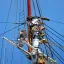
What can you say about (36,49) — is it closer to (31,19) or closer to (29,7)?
(31,19)

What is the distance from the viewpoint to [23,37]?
10.6m

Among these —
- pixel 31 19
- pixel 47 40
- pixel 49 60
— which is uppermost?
pixel 31 19

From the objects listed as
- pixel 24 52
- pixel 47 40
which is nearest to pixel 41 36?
pixel 47 40

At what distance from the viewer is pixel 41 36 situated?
33.8 feet

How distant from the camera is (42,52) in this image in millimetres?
10273

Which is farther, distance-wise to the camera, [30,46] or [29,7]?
[29,7]

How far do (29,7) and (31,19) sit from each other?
855 mm

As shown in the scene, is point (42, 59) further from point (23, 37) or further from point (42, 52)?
point (23, 37)

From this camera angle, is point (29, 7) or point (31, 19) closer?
point (31, 19)

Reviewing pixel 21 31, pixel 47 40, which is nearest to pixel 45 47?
pixel 47 40

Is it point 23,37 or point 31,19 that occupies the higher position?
point 31,19

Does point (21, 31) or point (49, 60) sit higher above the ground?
point (21, 31)

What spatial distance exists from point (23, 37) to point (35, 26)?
660 mm

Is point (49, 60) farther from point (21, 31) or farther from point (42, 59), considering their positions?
point (21, 31)
